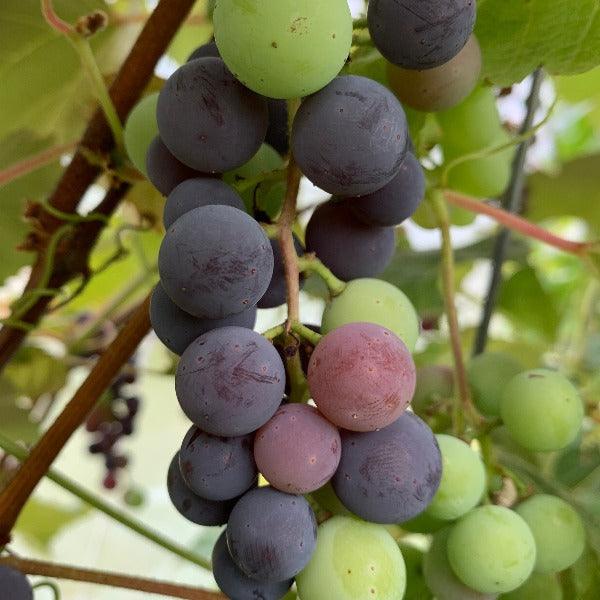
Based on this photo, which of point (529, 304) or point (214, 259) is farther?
point (529, 304)

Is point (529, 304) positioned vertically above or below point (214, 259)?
below

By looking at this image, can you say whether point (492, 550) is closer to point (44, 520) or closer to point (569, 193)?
point (569, 193)

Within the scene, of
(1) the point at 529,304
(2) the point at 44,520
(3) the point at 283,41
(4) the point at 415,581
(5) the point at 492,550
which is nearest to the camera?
(3) the point at 283,41

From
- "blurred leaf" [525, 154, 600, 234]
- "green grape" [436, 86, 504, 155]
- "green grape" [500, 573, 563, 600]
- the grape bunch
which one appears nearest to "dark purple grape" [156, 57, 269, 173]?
the grape bunch

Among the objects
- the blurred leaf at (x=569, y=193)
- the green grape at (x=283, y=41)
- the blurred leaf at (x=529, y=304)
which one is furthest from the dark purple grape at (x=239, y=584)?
the blurred leaf at (x=569, y=193)

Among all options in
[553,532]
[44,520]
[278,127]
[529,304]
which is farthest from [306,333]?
[44,520]

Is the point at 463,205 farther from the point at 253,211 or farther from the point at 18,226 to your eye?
the point at 18,226

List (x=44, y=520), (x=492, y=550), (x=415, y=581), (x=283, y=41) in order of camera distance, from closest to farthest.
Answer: (x=283, y=41)
(x=492, y=550)
(x=415, y=581)
(x=44, y=520)
